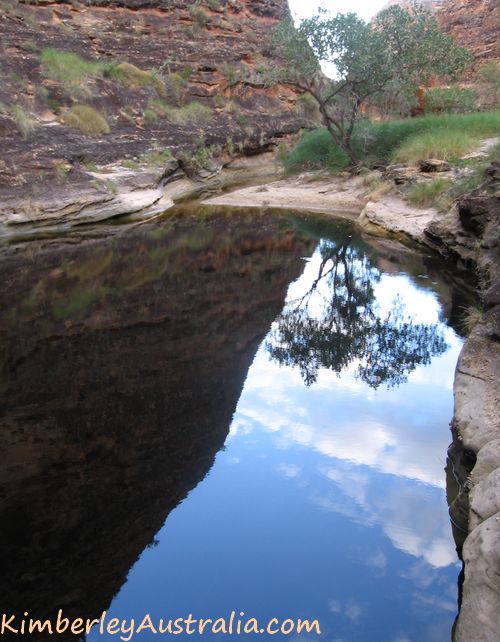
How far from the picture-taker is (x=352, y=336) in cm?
786

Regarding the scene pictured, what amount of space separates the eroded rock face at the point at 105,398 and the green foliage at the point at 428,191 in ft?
15.9

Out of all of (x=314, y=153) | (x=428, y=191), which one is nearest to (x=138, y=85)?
(x=314, y=153)

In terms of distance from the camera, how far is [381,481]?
456 cm

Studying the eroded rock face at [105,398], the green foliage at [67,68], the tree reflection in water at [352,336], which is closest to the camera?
the eroded rock face at [105,398]

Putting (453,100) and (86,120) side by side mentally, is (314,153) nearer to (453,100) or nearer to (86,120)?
(453,100)

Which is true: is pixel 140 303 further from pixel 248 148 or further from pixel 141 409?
pixel 248 148

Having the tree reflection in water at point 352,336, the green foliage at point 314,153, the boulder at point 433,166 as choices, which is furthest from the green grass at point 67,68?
the tree reflection in water at point 352,336

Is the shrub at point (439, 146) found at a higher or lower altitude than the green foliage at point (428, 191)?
higher

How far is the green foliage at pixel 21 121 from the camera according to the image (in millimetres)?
15277

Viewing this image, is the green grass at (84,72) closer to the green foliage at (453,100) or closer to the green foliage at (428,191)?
the green foliage at (428,191)

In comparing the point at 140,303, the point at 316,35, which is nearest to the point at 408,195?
the point at 316,35

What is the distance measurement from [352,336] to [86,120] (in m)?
13.7

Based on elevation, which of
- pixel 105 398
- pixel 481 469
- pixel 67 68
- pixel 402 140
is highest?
pixel 67 68

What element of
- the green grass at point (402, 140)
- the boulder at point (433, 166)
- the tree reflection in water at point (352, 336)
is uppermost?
the green grass at point (402, 140)
